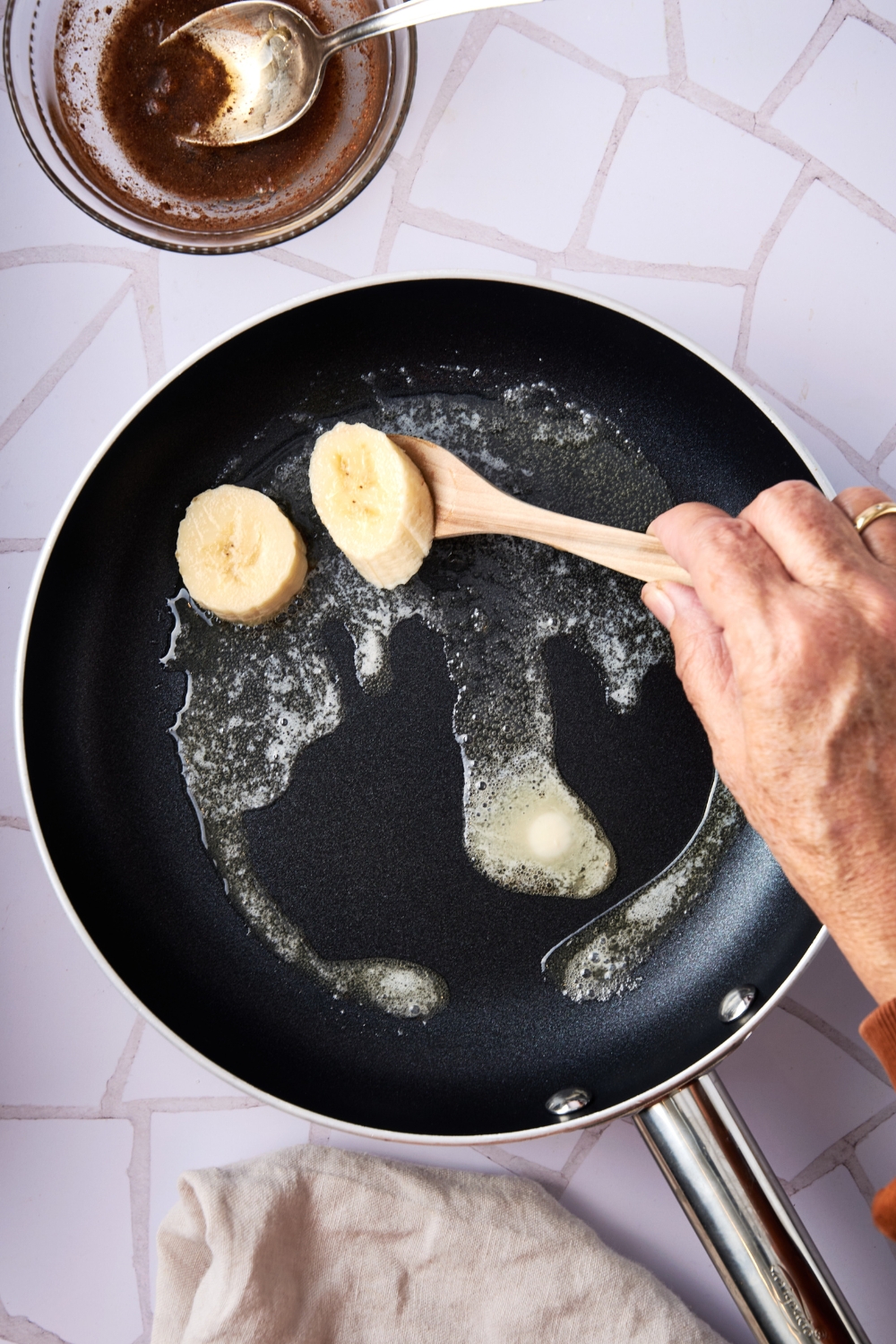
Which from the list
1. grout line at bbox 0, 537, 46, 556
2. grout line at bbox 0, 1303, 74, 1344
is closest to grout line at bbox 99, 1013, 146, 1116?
grout line at bbox 0, 1303, 74, 1344

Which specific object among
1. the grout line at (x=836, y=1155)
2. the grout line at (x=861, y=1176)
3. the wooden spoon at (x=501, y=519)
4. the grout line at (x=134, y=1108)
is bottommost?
the grout line at (x=861, y=1176)

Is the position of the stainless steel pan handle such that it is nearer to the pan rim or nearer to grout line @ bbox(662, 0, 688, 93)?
the pan rim

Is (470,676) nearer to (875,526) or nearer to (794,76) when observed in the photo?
(875,526)

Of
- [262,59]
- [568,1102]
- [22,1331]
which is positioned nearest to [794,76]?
[262,59]

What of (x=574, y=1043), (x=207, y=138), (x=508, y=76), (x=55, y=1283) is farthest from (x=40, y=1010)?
(x=508, y=76)

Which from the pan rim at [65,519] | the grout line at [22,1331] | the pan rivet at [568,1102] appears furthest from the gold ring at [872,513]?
the grout line at [22,1331]

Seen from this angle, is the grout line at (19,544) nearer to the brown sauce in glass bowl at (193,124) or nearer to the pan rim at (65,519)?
the pan rim at (65,519)
